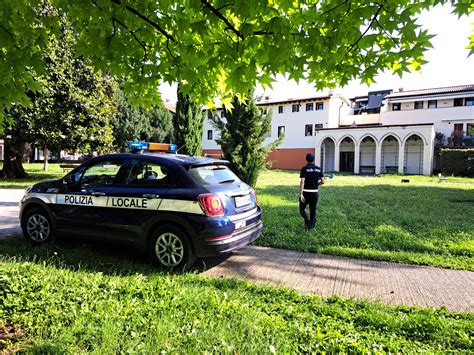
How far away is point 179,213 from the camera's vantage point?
495 cm

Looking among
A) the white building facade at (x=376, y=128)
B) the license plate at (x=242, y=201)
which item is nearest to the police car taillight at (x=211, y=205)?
the license plate at (x=242, y=201)

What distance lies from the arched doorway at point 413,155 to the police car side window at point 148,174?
3464 centimetres

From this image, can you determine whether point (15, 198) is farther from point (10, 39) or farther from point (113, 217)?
point (10, 39)

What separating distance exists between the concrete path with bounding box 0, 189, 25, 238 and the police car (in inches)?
63.5

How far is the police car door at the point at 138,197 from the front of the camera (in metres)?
5.18

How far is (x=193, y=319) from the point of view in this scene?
3.39m

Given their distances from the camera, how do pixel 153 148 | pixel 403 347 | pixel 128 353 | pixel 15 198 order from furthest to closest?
pixel 15 198, pixel 153 148, pixel 403 347, pixel 128 353

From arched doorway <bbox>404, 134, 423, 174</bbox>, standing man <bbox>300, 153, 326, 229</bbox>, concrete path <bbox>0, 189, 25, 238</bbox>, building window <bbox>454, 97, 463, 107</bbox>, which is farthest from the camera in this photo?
building window <bbox>454, 97, 463, 107</bbox>

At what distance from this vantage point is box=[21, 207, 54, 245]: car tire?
6.16 m

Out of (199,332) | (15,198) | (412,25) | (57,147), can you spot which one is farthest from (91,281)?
(57,147)

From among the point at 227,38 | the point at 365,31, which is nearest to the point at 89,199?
the point at 227,38

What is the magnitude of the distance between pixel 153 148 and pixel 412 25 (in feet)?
19.9

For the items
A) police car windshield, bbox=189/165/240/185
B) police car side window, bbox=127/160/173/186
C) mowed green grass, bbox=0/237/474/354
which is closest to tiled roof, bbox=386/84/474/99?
police car windshield, bbox=189/165/240/185

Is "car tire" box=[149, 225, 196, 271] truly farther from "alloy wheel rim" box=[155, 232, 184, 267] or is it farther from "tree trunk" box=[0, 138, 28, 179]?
"tree trunk" box=[0, 138, 28, 179]
